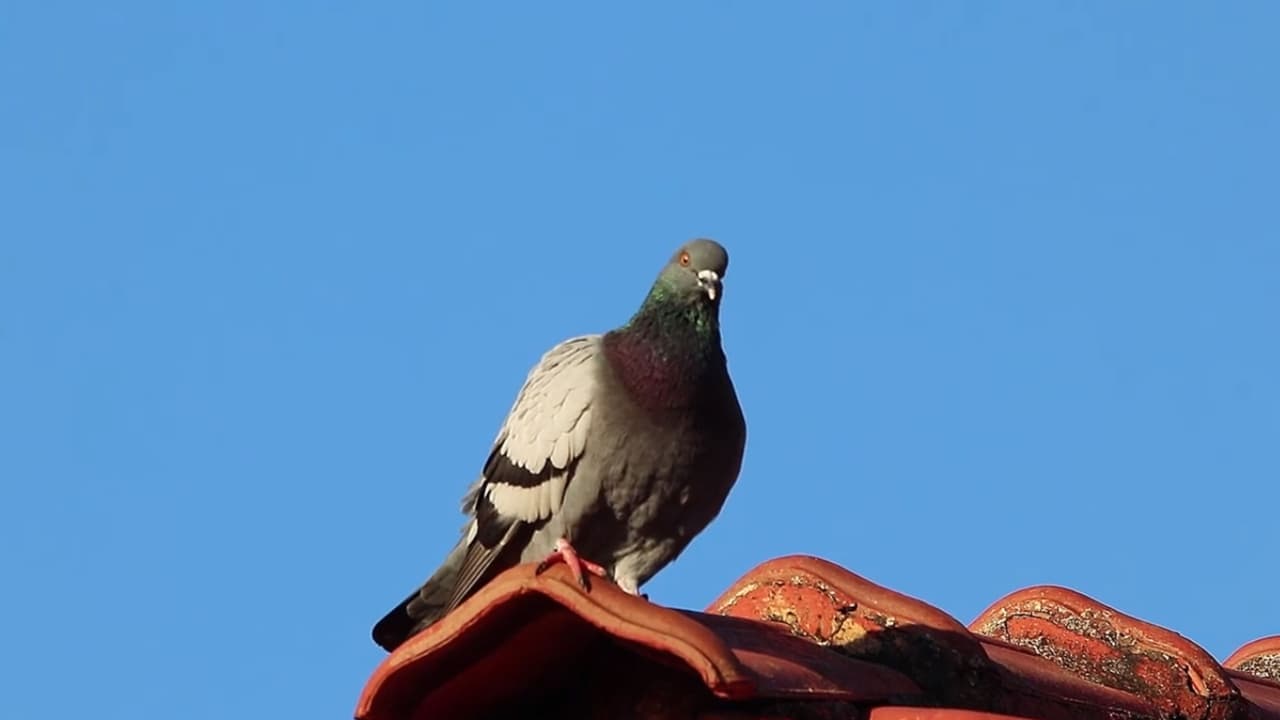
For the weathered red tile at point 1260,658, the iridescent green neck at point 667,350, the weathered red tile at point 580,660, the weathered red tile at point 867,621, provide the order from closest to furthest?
1. the weathered red tile at point 580,660
2. the weathered red tile at point 867,621
3. the iridescent green neck at point 667,350
4. the weathered red tile at point 1260,658

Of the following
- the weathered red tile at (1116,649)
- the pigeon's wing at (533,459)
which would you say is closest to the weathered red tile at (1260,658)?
the weathered red tile at (1116,649)

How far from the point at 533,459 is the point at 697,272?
0.92 meters

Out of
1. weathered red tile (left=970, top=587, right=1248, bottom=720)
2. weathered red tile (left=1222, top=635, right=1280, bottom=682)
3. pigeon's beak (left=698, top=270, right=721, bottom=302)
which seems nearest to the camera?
weathered red tile (left=970, top=587, right=1248, bottom=720)

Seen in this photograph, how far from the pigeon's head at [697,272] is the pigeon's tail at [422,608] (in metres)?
1.22

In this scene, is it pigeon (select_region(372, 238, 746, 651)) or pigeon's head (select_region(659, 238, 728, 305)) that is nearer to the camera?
pigeon (select_region(372, 238, 746, 651))

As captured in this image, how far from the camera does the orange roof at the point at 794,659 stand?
16.8ft

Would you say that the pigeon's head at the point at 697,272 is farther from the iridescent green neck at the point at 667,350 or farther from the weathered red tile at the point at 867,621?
the weathered red tile at the point at 867,621

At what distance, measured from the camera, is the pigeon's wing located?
713 centimetres

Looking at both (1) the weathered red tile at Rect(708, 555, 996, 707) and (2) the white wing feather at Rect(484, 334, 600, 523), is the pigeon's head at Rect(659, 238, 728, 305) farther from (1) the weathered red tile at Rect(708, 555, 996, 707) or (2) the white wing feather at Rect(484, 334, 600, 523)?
(1) the weathered red tile at Rect(708, 555, 996, 707)

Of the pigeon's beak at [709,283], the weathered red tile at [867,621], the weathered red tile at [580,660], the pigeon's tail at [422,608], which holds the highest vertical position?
the pigeon's beak at [709,283]

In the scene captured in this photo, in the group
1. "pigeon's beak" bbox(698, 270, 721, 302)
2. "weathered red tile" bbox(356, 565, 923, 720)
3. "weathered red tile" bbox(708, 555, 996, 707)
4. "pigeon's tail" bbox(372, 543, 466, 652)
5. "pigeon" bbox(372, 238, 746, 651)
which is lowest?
"weathered red tile" bbox(356, 565, 923, 720)

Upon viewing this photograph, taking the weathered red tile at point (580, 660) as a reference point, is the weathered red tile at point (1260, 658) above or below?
above

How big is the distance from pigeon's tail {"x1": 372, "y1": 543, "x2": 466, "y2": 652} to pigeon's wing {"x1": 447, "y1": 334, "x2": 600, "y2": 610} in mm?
45

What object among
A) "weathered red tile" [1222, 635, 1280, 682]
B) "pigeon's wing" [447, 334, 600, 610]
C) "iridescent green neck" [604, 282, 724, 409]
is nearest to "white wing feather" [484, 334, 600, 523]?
"pigeon's wing" [447, 334, 600, 610]
